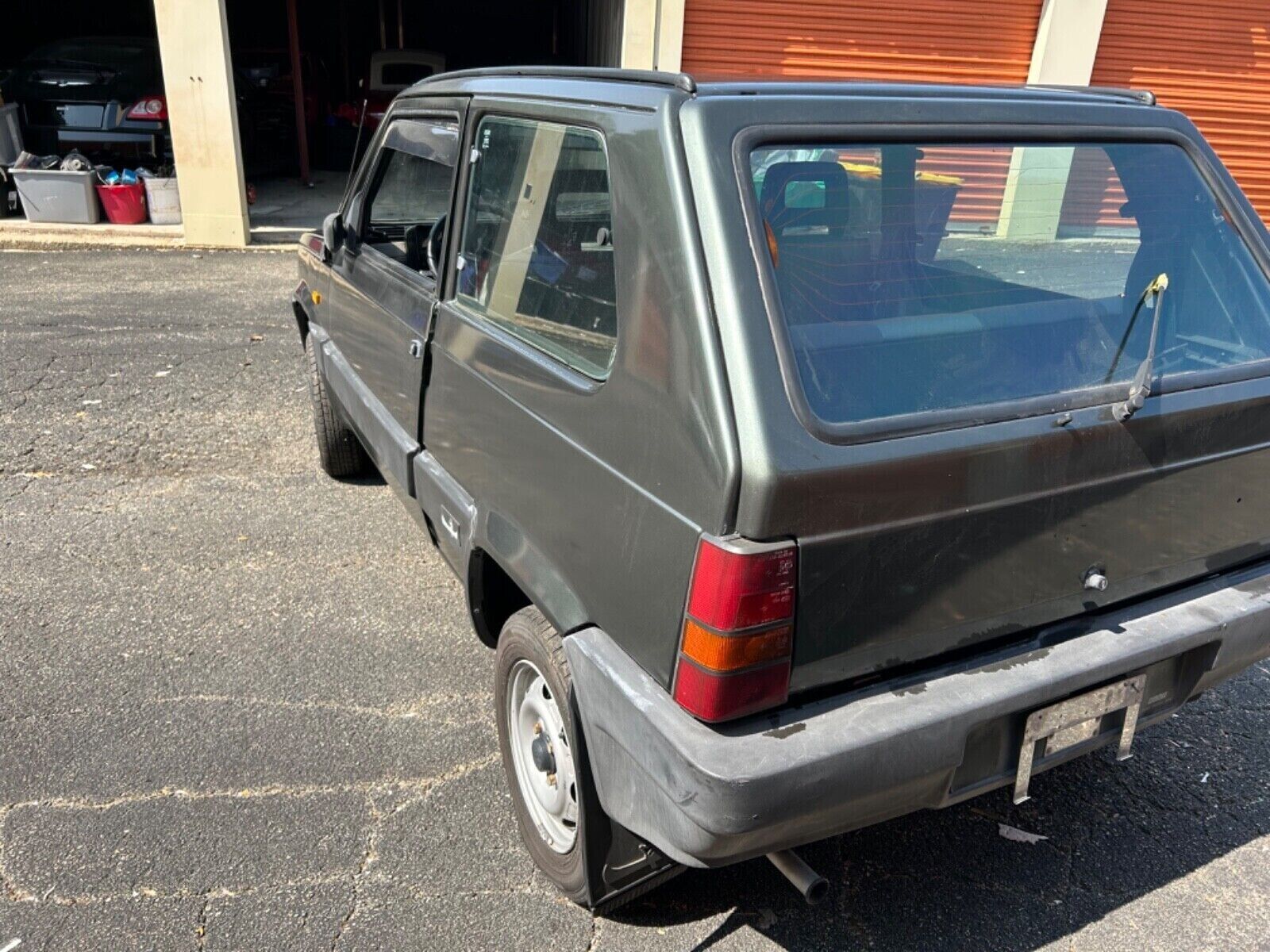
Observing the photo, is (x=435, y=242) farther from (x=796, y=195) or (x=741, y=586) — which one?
(x=741, y=586)

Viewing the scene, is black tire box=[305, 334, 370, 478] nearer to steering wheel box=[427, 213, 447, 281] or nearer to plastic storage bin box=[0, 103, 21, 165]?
steering wheel box=[427, 213, 447, 281]

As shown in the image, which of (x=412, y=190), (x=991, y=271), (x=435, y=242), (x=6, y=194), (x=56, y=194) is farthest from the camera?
(x=6, y=194)

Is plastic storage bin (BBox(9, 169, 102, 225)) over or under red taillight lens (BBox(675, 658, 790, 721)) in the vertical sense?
under

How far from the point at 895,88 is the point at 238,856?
96.8 inches

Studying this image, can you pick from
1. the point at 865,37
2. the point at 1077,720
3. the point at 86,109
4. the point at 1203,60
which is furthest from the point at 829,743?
the point at 86,109

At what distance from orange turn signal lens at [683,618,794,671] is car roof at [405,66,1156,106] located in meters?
1.07

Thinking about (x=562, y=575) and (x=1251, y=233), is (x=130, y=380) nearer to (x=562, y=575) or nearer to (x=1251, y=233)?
(x=562, y=575)

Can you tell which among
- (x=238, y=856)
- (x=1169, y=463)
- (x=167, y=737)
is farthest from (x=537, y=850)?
(x=1169, y=463)

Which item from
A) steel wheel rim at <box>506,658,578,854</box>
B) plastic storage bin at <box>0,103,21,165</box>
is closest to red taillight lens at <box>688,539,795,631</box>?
steel wheel rim at <box>506,658,578,854</box>

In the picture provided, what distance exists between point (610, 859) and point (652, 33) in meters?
8.90

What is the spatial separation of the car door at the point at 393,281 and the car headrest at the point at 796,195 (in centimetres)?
123

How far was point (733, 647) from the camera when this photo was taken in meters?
1.74

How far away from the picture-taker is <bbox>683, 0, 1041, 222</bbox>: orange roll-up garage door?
9.66m

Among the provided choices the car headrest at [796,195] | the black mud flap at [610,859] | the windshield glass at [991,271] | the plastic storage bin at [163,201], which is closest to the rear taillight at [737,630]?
the windshield glass at [991,271]
